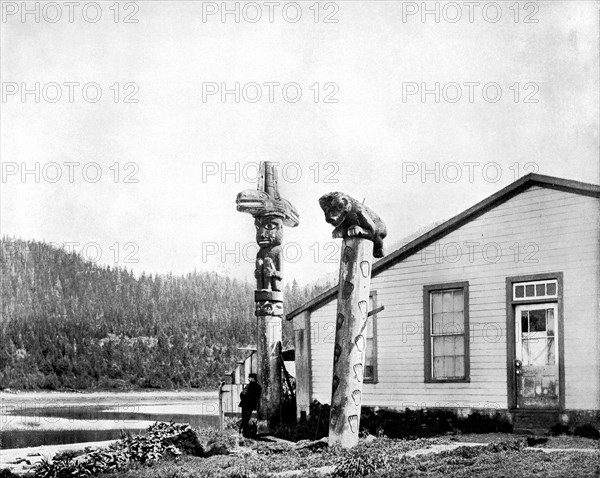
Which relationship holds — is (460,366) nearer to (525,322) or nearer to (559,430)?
(525,322)

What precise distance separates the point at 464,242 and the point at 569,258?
2402mm

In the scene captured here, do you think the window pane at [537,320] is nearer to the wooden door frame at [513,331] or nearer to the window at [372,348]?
the wooden door frame at [513,331]

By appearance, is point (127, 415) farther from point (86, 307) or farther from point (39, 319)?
point (86, 307)

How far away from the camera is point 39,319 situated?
53594mm

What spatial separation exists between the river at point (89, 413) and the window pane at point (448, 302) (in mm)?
9417

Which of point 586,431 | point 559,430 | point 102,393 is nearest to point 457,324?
point 559,430

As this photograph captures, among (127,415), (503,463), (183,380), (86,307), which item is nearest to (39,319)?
(86,307)

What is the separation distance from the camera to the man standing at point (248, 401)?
18844 mm

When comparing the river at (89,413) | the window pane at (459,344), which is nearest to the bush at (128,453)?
the window pane at (459,344)

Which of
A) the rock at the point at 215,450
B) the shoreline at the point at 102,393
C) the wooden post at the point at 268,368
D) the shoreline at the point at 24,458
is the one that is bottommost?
the shoreline at the point at 102,393

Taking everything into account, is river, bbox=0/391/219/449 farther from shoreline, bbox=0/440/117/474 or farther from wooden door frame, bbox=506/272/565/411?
wooden door frame, bbox=506/272/565/411

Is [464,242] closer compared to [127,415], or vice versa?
[464,242]

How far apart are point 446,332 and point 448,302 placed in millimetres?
588

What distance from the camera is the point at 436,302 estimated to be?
19016mm
